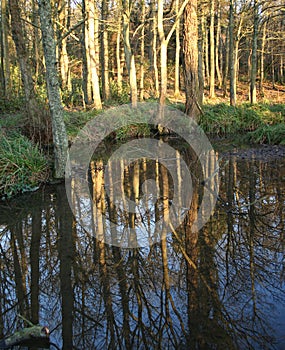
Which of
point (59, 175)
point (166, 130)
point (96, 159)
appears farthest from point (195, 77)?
point (59, 175)

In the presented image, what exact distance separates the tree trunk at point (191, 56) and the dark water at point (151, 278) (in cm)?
821

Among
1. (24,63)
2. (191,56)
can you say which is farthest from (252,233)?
(191,56)

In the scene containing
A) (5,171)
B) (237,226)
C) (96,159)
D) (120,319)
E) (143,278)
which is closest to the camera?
(120,319)

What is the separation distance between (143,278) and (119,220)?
69.4 inches

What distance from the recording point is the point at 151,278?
3.68 meters

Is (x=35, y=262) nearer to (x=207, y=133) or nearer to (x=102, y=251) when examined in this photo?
(x=102, y=251)

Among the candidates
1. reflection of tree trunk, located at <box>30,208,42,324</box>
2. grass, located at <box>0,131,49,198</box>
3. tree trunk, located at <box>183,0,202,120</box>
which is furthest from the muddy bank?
reflection of tree trunk, located at <box>30,208,42,324</box>

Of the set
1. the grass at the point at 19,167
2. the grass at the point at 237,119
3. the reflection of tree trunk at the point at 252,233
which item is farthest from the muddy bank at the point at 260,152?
the grass at the point at 19,167

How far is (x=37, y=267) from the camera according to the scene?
13.1 ft

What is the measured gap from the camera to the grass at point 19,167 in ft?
23.0

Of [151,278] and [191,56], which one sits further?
[191,56]

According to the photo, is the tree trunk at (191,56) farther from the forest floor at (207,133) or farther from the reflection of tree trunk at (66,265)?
the reflection of tree trunk at (66,265)

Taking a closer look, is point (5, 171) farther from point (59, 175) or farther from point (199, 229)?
point (199, 229)

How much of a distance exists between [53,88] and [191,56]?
296 inches
